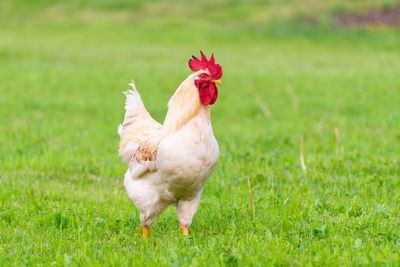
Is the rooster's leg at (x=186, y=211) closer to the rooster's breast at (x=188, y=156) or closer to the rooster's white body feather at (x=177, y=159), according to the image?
the rooster's white body feather at (x=177, y=159)

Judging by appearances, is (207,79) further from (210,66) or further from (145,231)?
(145,231)

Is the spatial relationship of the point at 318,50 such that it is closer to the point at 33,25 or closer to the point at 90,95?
the point at 90,95

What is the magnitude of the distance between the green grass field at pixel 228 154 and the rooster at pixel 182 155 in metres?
0.36

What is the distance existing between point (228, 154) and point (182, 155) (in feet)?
11.6

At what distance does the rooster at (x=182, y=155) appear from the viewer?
4500mm

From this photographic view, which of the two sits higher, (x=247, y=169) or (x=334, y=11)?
(x=334, y=11)

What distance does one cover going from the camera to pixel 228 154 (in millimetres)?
7957

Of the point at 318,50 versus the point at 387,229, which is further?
the point at 318,50

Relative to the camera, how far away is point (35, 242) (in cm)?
483

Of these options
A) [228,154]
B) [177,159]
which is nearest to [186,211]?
[177,159]

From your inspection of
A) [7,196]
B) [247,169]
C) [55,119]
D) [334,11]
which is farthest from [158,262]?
[334,11]

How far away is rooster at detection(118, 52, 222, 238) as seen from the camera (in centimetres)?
450

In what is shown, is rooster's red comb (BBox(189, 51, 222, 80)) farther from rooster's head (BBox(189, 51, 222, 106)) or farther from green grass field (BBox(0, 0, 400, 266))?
green grass field (BBox(0, 0, 400, 266))

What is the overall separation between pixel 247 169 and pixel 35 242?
3294mm
